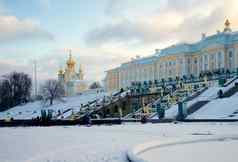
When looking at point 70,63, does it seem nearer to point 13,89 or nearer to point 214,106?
point 13,89

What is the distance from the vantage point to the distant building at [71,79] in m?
107

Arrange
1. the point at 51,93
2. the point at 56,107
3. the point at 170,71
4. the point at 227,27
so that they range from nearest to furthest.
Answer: the point at 56,107 < the point at 227,27 < the point at 51,93 < the point at 170,71

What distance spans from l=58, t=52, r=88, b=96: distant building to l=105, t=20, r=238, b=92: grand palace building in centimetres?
1649

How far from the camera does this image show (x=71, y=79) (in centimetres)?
10844

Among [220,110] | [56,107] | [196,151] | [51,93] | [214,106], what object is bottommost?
[56,107]

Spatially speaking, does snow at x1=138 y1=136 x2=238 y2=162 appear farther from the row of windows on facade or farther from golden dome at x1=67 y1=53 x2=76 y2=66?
golden dome at x1=67 y1=53 x2=76 y2=66

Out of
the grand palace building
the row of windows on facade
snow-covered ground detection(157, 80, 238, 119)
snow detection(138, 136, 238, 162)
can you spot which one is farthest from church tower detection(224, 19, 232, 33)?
snow detection(138, 136, 238, 162)

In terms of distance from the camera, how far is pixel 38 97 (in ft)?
311

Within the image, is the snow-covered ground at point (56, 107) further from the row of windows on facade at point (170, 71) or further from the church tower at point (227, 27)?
the church tower at point (227, 27)

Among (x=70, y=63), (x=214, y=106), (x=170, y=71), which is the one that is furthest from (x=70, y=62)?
(x=214, y=106)

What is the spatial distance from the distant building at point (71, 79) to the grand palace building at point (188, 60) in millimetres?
16493

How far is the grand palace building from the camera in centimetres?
6731

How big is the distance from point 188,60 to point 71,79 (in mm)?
41731

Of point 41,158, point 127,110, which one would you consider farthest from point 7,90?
point 41,158
